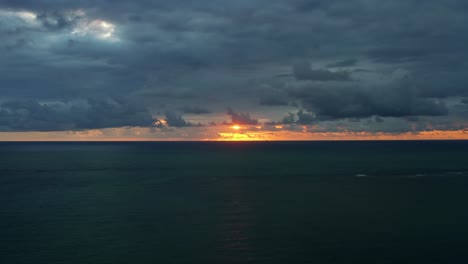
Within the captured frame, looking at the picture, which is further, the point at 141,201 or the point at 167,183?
the point at 167,183

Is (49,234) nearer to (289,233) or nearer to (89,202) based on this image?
(89,202)

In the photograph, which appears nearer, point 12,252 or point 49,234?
point 12,252

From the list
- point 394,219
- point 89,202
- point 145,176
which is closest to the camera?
point 394,219

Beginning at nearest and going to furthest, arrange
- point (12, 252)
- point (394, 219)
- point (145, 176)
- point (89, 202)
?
point (12, 252) < point (394, 219) < point (89, 202) < point (145, 176)

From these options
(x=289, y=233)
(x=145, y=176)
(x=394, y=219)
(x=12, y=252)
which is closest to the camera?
(x=12, y=252)

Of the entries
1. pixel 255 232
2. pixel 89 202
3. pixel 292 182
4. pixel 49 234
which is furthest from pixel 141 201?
pixel 292 182

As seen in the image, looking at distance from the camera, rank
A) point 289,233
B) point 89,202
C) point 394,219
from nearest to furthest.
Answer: point 289,233 < point 394,219 < point 89,202

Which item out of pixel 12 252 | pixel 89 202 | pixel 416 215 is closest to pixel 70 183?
pixel 89 202

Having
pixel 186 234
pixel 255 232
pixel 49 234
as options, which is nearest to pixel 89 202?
pixel 49 234

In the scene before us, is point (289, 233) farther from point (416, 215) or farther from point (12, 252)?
point (12, 252)
